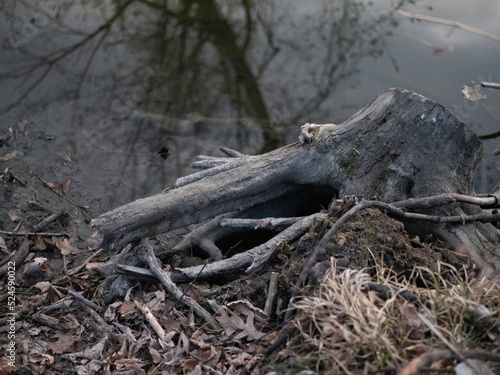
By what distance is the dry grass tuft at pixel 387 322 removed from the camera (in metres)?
2.42

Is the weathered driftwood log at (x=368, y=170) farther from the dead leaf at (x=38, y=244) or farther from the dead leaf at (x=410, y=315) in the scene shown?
the dead leaf at (x=38, y=244)

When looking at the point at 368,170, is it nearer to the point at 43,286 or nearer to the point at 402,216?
the point at 402,216

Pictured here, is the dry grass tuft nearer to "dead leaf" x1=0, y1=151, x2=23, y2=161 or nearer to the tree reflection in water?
the tree reflection in water

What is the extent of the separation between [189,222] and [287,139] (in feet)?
11.4

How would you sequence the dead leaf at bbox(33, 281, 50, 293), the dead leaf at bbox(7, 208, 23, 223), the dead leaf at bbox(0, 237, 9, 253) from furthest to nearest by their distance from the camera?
1. the dead leaf at bbox(7, 208, 23, 223)
2. the dead leaf at bbox(0, 237, 9, 253)
3. the dead leaf at bbox(33, 281, 50, 293)

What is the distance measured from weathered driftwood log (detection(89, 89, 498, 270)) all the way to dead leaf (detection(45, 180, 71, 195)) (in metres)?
2.21

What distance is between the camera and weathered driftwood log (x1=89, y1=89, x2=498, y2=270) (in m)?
3.86

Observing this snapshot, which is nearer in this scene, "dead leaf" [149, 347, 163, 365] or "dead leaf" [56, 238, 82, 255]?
"dead leaf" [149, 347, 163, 365]

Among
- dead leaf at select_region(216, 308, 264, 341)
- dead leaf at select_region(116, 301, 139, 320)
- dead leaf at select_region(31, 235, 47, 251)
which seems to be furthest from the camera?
dead leaf at select_region(31, 235, 47, 251)

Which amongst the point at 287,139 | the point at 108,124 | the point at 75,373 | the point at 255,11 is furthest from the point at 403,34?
the point at 75,373

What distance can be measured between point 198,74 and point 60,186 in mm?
3310

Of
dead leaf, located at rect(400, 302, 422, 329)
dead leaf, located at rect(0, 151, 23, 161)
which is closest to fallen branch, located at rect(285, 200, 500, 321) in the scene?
dead leaf, located at rect(400, 302, 422, 329)

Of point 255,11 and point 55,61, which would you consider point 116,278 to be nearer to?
point 55,61

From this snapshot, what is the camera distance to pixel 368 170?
4.07 meters
